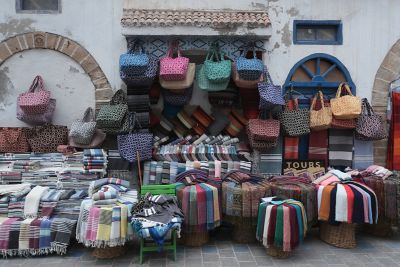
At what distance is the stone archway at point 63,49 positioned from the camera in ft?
22.5

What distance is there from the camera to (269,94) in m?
6.46

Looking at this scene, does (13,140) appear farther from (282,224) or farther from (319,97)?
(319,97)

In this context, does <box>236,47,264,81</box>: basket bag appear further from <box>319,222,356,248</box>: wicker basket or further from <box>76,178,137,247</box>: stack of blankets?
<box>76,178,137,247</box>: stack of blankets

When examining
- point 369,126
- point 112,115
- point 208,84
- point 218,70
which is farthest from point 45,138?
point 369,126

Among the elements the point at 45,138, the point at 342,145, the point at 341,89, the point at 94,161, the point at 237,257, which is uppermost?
the point at 341,89

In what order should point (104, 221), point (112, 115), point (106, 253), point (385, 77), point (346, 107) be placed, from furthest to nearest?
point (385, 77) → point (346, 107) → point (112, 115) → point (106, 253) → point (104, 221)

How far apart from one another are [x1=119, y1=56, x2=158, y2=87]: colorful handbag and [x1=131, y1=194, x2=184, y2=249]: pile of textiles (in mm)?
2146

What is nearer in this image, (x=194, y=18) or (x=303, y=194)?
(x=303, y=194)

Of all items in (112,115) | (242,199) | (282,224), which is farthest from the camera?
(112,115)

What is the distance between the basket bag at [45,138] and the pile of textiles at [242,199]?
130 inches

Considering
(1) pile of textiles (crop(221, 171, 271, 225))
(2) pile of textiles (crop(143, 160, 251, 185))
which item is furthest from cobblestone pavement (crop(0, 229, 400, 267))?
(2) pile of textiles (crop(143, 160, 251, 185))

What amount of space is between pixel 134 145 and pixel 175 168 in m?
0.86

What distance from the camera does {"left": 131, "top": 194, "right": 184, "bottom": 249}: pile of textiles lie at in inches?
189

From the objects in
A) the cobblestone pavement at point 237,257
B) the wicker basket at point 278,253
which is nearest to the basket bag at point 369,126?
the cobblestone pavement at point 237,257
